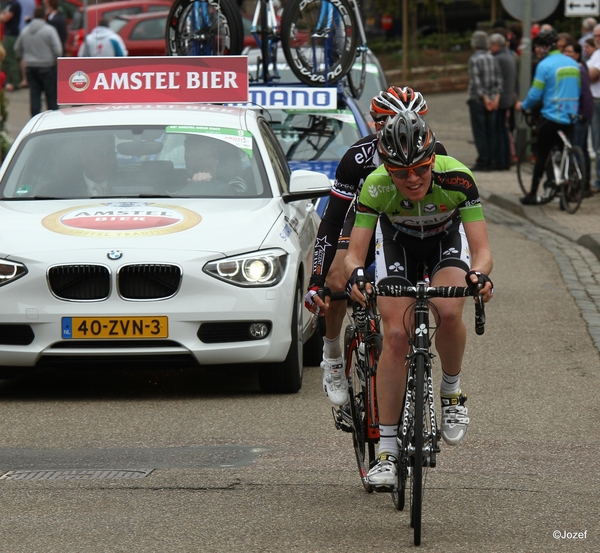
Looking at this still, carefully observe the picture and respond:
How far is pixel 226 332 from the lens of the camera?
7957mm

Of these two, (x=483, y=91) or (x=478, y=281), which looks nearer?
(x=478, y=281)

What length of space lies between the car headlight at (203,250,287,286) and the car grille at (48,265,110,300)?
57 cm

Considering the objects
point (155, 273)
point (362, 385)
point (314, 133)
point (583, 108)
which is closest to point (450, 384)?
point (362, 385)

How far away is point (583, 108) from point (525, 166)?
5.01m

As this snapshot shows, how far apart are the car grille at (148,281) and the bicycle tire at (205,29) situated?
5641 mm

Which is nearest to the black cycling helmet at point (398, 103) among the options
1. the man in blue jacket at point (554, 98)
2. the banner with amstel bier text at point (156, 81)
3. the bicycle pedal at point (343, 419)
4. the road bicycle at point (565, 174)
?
the bicycle pedal at point (343, 419)

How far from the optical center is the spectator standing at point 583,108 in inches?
673

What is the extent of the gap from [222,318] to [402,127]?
2823 millimetres

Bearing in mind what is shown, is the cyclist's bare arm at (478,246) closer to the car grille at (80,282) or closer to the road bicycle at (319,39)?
the car grille at (80,282)

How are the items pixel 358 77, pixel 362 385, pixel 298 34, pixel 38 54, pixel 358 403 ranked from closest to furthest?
pixel 362 385, pixel 358 403, pixel 298 34, pixel 358 77, pixel 38 54

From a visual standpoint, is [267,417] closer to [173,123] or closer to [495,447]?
[495,447]

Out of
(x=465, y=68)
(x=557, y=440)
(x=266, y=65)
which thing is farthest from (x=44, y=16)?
(x=557, y=440)

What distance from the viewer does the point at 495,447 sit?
685 centimetres

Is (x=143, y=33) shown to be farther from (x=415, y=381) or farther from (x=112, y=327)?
(x=415, y=381)
